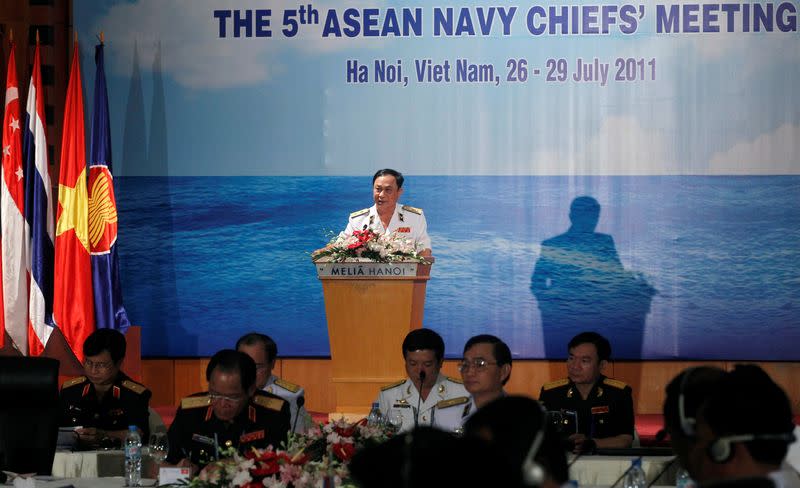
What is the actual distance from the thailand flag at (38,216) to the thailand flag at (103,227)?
302 mm

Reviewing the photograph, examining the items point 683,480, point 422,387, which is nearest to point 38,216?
point 422,387

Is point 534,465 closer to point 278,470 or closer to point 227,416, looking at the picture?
point 278,470

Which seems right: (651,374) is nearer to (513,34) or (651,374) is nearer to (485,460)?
(513,34)

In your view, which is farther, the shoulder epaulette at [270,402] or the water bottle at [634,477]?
the shoulder epaulette at [270,402]

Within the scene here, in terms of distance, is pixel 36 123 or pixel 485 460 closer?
pixel 485 460

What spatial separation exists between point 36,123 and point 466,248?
3.13 meters

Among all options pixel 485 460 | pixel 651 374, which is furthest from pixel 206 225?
pixel 485 460

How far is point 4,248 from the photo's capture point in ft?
24.6

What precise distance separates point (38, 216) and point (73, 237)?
0.90 ft

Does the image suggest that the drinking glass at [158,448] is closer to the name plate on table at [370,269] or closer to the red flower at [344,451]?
the red flower at [344,451]

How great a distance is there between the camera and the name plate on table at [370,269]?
628 centimetres

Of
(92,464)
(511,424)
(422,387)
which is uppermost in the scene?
(511,424)

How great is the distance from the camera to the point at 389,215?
23.8 ft

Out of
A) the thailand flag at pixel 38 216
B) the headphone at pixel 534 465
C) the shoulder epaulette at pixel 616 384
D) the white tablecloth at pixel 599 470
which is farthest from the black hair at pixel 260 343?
the headphone at pixel 534 465
